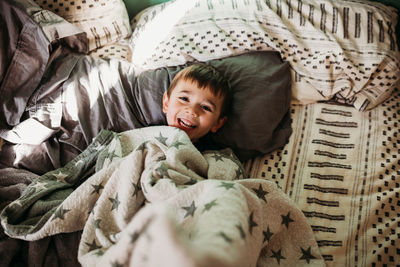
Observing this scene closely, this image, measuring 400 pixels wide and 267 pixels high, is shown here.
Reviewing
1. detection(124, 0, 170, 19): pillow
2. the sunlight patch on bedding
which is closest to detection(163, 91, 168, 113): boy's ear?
the sunlight patch on bedding

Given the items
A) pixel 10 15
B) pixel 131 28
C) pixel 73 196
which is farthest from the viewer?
pixel 131 28

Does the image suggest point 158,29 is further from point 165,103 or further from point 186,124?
point 186,124

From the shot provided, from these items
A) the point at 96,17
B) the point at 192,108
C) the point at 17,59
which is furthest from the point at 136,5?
the point at 192,108

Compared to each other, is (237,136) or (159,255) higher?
(159,255)

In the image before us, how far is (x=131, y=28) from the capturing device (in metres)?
1.55

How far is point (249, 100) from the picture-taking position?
1225 millimetres

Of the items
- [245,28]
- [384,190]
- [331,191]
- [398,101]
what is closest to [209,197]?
[331,191]

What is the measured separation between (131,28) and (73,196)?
2.89ft

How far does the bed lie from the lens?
0.93m

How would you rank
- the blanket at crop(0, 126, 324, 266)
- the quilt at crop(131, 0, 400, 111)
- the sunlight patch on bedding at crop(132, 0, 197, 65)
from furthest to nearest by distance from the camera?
the sunlight patch on bedding at crop(132, 0, 197, 65) < the quilt at crop(131, 0, 400, 111) < the blanket at crop(0, 126, 324, 266)

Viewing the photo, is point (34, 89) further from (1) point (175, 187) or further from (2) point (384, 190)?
(2) point (384, 190)

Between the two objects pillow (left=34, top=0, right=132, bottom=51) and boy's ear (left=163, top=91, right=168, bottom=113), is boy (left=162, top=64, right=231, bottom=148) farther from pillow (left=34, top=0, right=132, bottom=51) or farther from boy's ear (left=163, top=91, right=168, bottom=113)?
pillow (left=34, top=0, right=132, bottom=51)

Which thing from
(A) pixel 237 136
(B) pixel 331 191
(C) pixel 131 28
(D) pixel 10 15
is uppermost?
(D) pixel 10 15

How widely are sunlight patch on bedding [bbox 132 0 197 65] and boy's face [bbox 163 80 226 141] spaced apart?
0.29 metres
